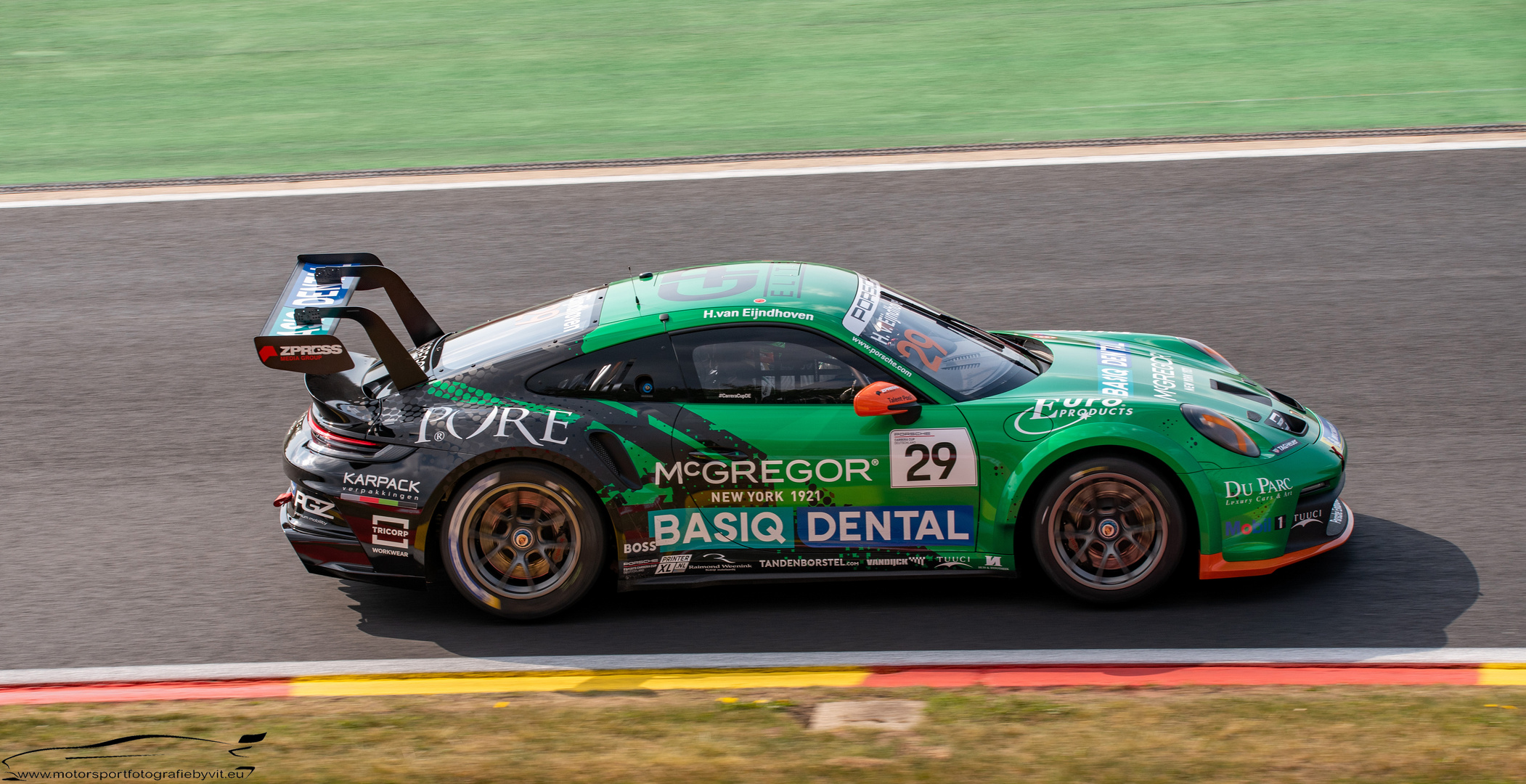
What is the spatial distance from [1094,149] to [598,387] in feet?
23.9

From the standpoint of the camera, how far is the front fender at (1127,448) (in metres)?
5.70

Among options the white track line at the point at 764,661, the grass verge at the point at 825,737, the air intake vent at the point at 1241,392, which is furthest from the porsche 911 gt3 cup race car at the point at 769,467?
the grass verge at the point at 825,737

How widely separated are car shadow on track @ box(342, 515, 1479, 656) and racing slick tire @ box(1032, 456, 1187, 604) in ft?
0.47

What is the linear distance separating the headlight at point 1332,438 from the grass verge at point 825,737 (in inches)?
50.1

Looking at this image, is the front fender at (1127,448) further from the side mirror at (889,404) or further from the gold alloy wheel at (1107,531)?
the side mirror at (889,404)

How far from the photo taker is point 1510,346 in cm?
854

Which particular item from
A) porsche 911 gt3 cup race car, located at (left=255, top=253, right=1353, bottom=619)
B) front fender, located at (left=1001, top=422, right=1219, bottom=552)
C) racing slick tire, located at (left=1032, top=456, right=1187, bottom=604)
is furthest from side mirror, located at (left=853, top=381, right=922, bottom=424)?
racing slick tire, located at (left=1032, top=456, right=1187, bottom=604)

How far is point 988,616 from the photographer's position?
5.93 m

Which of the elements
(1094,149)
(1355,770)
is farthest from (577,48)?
(1355,770)

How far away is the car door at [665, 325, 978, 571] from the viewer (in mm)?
Answer: 5781

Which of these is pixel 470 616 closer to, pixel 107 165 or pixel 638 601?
pixel 638 601

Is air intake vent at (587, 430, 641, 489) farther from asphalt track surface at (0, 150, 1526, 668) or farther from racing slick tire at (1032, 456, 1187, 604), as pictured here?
racing slick tire at (1032, 456, 1187, 604)

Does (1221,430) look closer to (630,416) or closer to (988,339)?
(988,339)

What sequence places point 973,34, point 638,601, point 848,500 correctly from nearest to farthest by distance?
1. point 848,500
2. point 638,601
3. point 973,34
